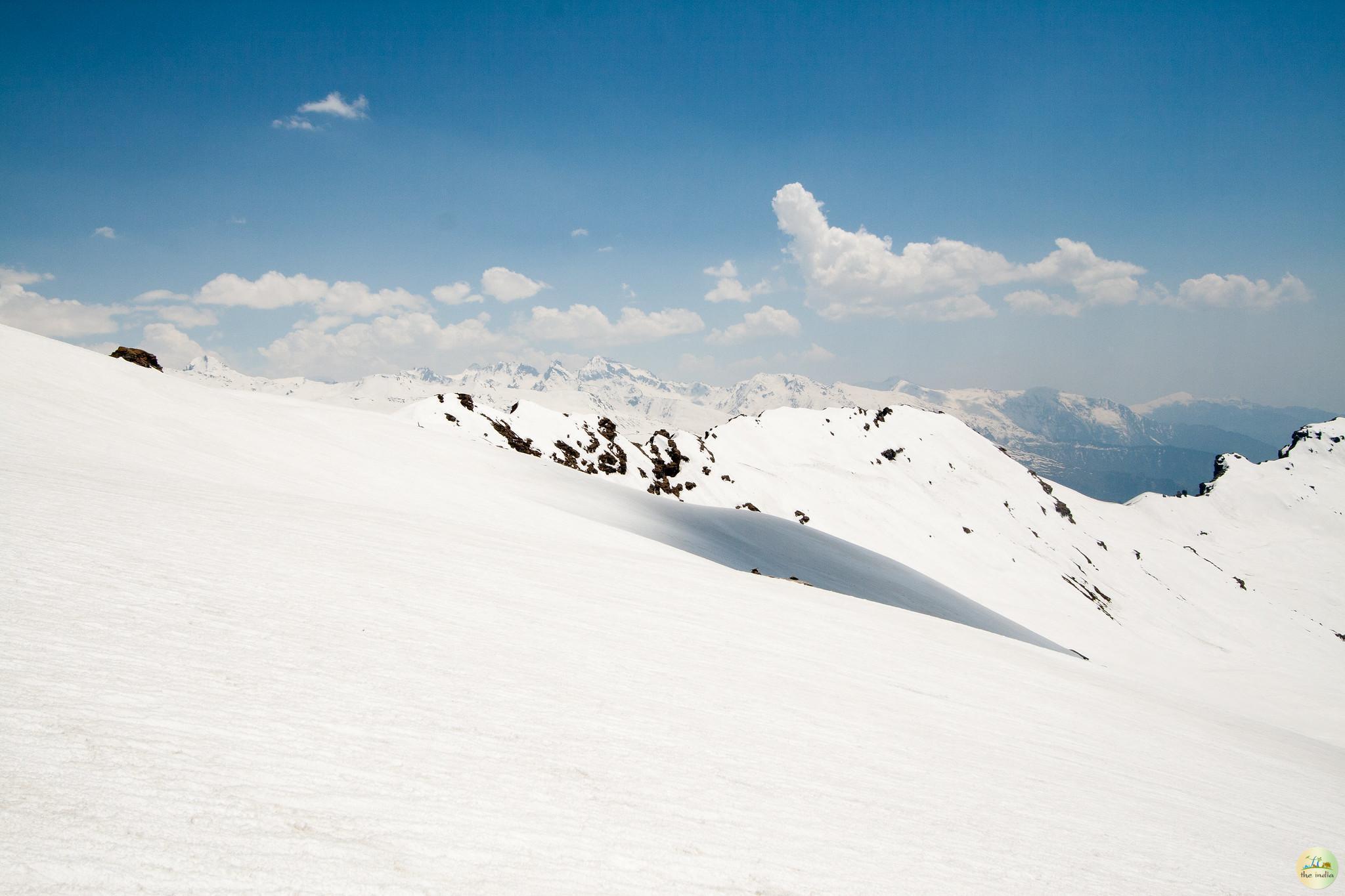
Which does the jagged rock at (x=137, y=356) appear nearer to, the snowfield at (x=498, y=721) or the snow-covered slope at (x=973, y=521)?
the snowfield at (x=498, y=721)

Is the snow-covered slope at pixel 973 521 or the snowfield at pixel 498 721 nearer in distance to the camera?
the snowfield at pixel 498 721

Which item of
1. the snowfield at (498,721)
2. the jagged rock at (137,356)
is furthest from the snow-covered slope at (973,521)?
the snowfield at (498,721)

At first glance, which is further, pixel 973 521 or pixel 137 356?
pixel 973 521

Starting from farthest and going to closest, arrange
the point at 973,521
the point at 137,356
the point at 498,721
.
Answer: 1. the point at 973,521
2. the point at 137,356
3. the point at 498,721

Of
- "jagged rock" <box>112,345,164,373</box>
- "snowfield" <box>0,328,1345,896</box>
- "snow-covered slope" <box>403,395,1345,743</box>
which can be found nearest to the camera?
"snowfield" <box>0,328,1345,896</box>

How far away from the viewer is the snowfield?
3812 mm

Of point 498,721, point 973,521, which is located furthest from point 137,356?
point 973,521

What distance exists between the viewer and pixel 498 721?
5691mm

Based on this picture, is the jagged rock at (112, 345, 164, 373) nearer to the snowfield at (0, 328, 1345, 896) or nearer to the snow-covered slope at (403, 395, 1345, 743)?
the snowfield at (0, 328, 1345, 896)

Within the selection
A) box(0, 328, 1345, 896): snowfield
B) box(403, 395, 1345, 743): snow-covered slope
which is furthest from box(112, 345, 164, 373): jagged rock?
box(403, 395, 1345, 743): snow-covered slope

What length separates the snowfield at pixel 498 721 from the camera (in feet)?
12.5

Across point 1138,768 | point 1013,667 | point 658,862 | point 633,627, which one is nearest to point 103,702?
point 658,862

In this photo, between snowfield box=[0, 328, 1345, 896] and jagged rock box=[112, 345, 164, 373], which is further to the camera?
jagged rock box=[112, 345, 164, 373]

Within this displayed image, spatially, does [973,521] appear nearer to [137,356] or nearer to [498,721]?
[137,356]
